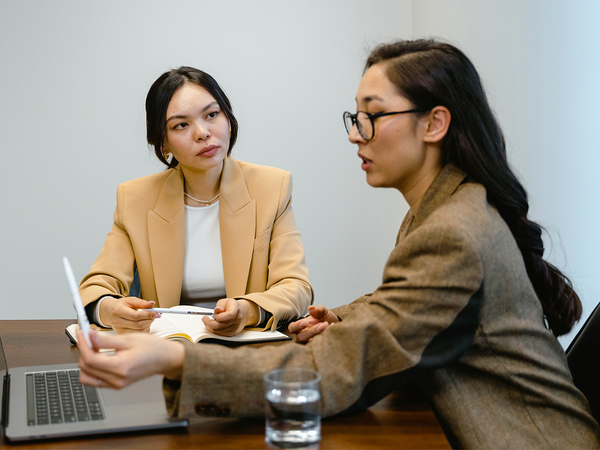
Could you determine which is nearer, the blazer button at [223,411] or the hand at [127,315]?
the blazer button at [223,411]

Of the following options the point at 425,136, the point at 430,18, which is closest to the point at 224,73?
the point at 430,18

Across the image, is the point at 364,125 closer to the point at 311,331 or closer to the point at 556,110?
the point at 311,331

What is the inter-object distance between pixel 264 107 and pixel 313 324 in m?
2.23

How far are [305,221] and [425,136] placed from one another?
2.42m

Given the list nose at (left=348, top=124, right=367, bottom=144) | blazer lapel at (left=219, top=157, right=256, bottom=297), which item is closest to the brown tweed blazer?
nose at (left=348, top=124, right=367, bottom=144)

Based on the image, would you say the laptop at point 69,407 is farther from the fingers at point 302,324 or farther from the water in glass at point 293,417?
the fingers at point 302,324

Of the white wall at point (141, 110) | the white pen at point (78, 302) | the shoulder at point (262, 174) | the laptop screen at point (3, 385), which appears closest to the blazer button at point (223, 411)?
the white pen at point (78, 302)

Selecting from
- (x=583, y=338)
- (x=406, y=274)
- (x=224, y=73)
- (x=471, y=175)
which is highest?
(x=224, y=73)

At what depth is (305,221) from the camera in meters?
3.51

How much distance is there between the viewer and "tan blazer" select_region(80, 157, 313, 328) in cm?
182

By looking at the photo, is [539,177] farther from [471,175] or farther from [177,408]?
[177,408]

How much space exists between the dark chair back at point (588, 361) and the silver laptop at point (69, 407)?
787 mm

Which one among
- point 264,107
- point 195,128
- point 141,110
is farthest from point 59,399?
point 264,107

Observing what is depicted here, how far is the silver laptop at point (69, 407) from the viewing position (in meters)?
0.84
